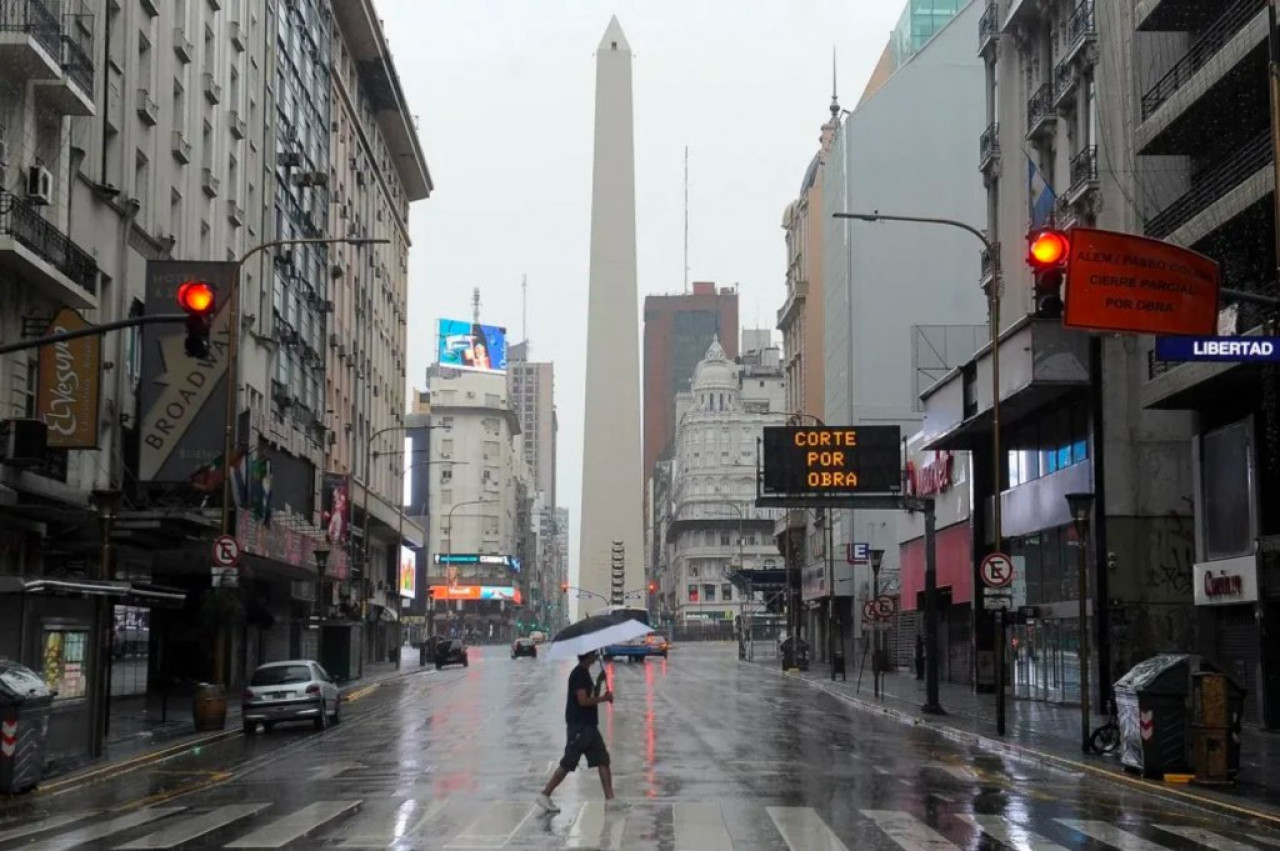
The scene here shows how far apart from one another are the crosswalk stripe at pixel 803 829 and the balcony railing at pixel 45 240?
59.2 feet

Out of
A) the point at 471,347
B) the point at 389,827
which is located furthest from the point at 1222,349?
the point at 471,347

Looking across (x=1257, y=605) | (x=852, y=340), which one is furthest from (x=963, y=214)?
(x=1257, y=605)

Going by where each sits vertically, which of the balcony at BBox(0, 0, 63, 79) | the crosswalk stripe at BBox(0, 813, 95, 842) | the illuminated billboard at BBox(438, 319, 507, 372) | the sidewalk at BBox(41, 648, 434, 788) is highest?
the illuminated billboard at BBox(438, 319, 507, 372)

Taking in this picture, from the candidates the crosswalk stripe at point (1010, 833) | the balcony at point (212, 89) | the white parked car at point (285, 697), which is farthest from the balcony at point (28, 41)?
the crosswalk stripe at point (1010, 833)

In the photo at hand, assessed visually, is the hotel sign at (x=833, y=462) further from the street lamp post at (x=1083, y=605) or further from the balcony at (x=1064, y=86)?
the street lamp post at (x=1083, y=605)

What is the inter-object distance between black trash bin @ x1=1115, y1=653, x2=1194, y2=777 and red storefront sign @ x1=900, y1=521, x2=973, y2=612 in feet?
92.9

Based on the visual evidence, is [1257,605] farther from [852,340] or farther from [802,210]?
[802,210]

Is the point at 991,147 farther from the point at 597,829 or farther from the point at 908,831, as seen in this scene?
the point at 597,829

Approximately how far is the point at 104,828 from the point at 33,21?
18.0 m

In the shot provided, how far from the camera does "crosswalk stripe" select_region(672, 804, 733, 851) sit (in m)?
14.6

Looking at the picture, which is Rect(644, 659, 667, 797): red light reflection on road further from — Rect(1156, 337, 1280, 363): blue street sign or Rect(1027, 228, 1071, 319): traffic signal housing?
Rect(1156, 337, 1280, 363): blue street sign

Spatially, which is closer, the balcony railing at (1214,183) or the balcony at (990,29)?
the balcony railing at (1214,183)

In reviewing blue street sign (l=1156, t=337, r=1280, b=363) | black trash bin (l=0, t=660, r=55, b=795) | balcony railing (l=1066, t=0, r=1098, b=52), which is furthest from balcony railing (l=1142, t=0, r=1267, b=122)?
black trash bin (l=0, t=660, r=55, b=795)

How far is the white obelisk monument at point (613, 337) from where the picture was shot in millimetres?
98125
